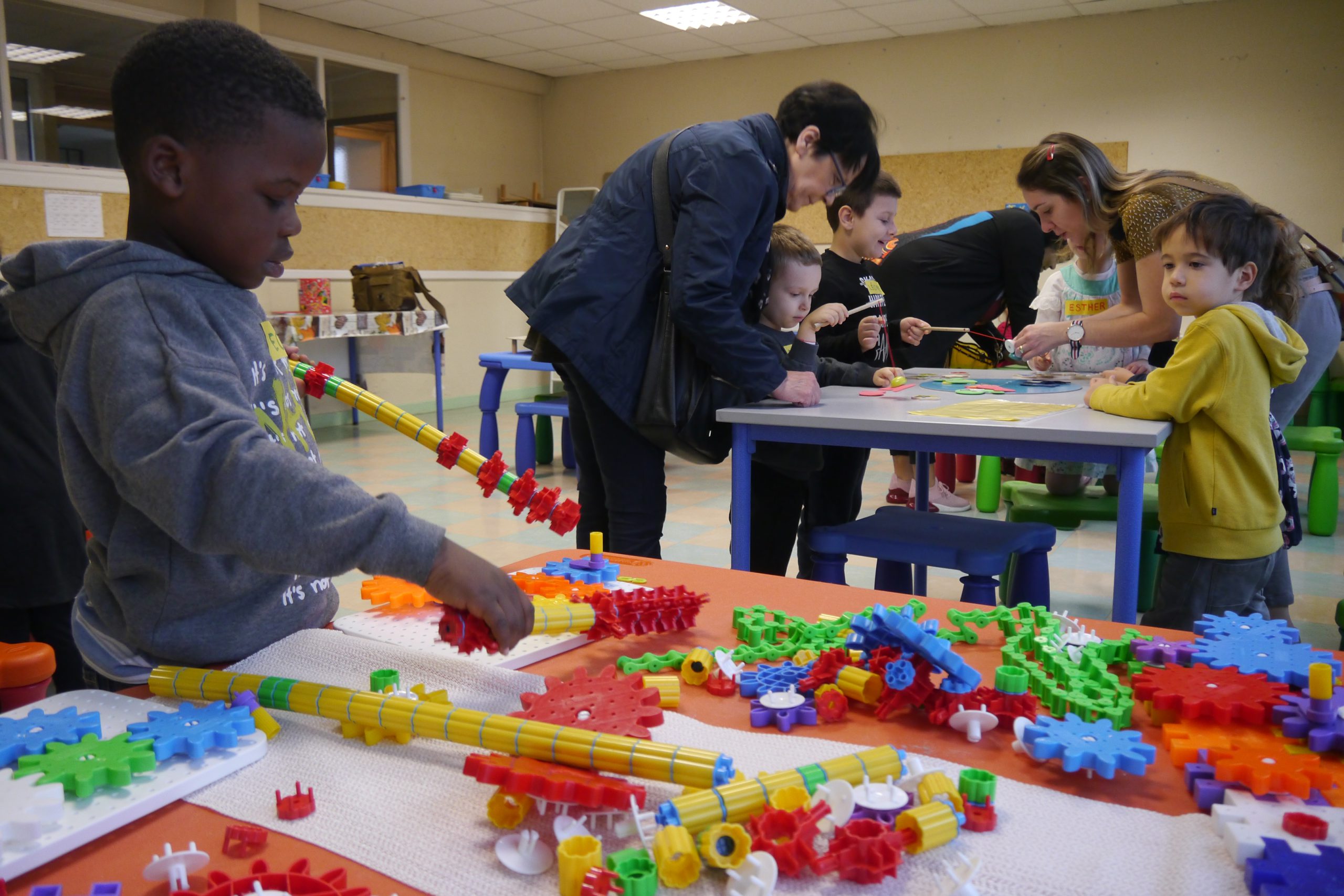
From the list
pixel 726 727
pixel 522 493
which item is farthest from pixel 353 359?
pixel 726 727

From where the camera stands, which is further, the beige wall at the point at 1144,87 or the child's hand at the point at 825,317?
the beige wall at the point at 1144,87

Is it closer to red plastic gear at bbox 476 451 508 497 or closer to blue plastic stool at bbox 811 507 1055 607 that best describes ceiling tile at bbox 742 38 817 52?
blue plastic stool at bbox 811 507 1055 607

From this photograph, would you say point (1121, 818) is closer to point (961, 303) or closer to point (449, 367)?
→ point (961, 303)

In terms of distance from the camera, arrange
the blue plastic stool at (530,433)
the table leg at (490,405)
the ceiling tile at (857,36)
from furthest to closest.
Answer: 1. the ceiling tile at (857,36)
2. the table leg at (490,405)
3. the blue plastic stool at (530,433)

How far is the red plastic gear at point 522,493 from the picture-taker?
4.54 ft

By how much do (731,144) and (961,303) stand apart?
7.04 feet

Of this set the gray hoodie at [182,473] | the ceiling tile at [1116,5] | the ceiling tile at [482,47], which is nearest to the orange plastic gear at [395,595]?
the gray hoodie at [182,473]

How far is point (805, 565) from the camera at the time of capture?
285cm

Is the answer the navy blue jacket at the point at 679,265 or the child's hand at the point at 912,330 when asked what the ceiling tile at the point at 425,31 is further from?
the navy blue jacket at the point at 679,265

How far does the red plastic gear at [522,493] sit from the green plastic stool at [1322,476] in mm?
3785

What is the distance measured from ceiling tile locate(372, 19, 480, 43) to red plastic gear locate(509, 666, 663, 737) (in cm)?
820

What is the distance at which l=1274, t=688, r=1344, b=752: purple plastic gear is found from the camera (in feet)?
2.59

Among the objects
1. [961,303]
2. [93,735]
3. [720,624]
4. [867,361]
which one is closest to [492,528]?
[867,361]

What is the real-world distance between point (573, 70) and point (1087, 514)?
333 inches
